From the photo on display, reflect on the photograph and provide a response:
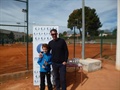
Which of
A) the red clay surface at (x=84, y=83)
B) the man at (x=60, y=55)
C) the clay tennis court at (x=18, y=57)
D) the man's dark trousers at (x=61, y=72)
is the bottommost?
the red clay surface at (x=84, y=83)

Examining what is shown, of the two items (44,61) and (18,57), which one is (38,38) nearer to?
(44,61)

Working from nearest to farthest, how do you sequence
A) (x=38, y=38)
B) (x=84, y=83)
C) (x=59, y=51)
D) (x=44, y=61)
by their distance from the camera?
(x=59, y=51) < (x=44, y=61) < (x=38, y=38) < (x=84, y=83)

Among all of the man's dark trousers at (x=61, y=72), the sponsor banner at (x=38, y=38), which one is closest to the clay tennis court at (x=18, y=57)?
the sponsor banner at (x=38, y=38)

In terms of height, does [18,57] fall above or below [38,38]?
below

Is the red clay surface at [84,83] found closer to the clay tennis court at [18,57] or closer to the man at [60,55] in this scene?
the man at [60,55]

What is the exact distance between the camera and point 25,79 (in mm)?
6457

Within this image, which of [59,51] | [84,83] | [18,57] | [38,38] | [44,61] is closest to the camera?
[59,51]

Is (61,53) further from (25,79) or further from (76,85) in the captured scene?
(25,79)

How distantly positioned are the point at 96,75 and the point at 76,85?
5.27 ft

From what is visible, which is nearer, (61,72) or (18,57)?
(61,72)

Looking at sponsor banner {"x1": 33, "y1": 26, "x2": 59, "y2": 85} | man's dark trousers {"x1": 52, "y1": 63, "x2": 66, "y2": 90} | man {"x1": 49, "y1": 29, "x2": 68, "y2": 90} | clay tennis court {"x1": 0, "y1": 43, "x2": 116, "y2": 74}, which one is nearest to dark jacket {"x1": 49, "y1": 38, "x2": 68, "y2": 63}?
man {"x1": 49, "y1": 29, "x2": 68, "y2": 90}

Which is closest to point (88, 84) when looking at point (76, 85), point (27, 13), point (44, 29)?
point (76, 85)

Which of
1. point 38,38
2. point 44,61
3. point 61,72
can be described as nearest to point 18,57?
point 38,38

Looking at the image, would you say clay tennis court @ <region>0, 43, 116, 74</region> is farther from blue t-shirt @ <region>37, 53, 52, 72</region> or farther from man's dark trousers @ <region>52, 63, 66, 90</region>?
man's dark trousers @ <region>52, 63, 66, 90</region>
